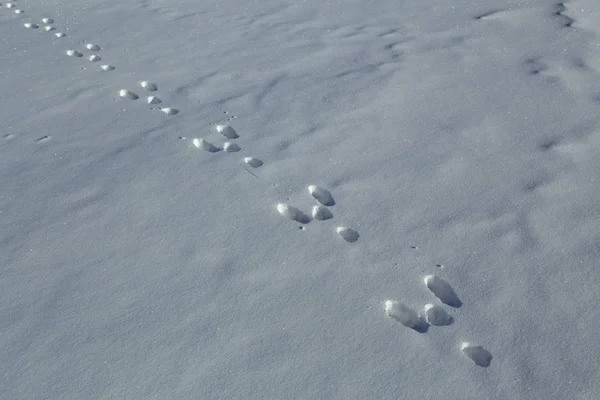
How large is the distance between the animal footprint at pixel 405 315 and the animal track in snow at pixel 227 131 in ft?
4.66

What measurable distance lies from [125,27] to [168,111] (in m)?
1.75

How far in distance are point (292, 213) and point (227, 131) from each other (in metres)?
0.84

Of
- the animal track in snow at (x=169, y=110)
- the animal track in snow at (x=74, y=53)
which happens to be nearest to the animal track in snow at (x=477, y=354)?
the animal track in snow at (x=169, y=110)

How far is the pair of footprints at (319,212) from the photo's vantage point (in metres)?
2.43

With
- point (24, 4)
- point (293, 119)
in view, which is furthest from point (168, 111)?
point (24, 4)

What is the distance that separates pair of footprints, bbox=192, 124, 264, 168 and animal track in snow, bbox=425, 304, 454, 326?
1172 millimetres

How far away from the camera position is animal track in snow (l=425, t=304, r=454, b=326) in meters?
2.00

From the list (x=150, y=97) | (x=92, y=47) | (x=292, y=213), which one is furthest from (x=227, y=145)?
(x=92, y=47)

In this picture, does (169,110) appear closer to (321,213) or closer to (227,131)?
(227,131)

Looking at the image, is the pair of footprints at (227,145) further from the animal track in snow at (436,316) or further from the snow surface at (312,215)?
the animal track in snow at (436,316)

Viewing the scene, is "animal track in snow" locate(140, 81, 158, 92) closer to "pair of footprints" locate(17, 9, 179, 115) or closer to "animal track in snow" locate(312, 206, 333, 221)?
"pair of footprints" locate(17, 9, 179, 115)

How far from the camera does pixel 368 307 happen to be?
2.09 metres

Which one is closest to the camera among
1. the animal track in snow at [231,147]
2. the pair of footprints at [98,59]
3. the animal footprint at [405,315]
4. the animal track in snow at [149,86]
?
the animal footprint at [405,315]

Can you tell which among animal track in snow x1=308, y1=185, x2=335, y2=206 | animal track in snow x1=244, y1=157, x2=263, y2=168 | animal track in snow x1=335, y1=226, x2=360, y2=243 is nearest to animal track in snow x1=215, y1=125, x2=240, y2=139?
animal track in snow x1=244, y1=157, x2=263, y2=168
